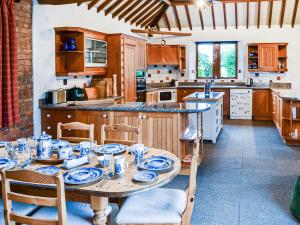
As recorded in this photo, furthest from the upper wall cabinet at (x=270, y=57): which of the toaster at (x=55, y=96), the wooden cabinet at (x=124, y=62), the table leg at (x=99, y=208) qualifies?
the table leg at (x=99, y=208)

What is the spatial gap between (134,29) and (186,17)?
1.92 m

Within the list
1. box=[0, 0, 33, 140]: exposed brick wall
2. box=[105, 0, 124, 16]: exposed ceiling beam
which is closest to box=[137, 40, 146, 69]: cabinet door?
box=[105, 0, 124, 16]: exposed ceiling beam

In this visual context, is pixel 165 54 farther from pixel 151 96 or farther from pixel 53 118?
pixel 53 118

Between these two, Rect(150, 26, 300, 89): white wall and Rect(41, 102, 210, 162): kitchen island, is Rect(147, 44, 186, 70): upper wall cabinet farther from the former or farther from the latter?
Rect(41, 102, 210, 162): kitchen island

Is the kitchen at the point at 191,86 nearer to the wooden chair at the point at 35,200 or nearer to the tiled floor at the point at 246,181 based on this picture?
the tiled floor at the point at 246,181

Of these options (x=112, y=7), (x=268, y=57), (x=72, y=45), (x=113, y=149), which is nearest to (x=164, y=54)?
(x=268, y=57)

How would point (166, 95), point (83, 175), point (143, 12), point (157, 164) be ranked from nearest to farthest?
1. point (83, 175)
2. point (157, 164)
3. point (143, 12)
4. point (166, 95)

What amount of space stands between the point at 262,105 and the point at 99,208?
9205mm

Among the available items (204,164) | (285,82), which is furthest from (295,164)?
(285,82)

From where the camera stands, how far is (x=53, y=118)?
597 cm

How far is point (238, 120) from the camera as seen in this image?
11.0 metres

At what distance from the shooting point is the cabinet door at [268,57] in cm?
1094

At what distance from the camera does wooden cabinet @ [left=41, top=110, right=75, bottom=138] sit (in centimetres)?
589

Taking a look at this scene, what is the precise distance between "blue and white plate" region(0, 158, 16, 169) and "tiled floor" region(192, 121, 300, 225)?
193 centimetres
